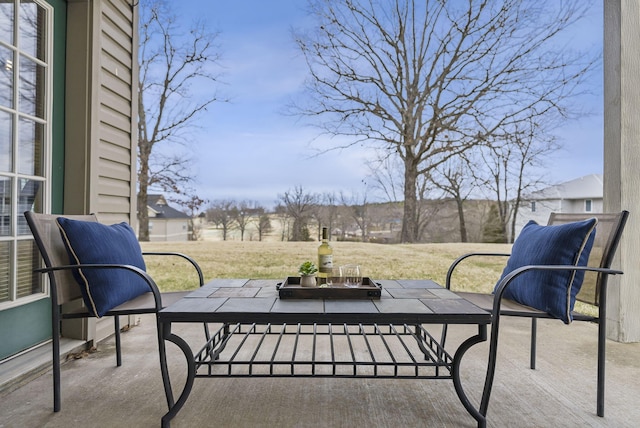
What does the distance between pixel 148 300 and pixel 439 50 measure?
362 cm

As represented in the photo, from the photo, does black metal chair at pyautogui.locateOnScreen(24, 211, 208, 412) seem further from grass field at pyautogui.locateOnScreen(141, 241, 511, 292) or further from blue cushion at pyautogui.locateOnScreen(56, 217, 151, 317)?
grass field at pyautogui.locateOnScreen(141, 241, 511, 292)

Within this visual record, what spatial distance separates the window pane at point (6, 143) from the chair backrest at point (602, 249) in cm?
294

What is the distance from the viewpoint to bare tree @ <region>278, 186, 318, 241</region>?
4258 millimetres

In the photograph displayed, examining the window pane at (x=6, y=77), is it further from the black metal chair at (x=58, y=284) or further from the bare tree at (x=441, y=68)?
the bare tree at (x=441, y=68)

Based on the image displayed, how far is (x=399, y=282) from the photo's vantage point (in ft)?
7.84

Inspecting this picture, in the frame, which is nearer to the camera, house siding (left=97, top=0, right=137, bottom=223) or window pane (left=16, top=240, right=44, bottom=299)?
window pane (left=16, top=240, right=44, bottom=299)

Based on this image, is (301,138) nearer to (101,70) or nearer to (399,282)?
(101,70)

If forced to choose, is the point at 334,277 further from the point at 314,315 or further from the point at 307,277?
the point at 314,315

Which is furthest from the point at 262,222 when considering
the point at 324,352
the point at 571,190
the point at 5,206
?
the point at 571,190

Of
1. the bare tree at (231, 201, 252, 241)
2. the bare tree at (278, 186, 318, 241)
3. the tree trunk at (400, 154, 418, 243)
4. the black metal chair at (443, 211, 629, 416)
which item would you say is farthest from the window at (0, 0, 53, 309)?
the tree trunk at (400, 154, 418, 243)

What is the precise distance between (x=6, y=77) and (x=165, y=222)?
233cm

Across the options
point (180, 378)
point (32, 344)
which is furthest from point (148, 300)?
point (32, 344)

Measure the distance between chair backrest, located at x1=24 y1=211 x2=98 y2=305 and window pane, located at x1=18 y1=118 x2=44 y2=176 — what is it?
0.55m

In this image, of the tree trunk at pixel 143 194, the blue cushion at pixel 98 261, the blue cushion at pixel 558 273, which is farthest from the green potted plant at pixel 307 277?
the tree trunk at pixel 143 194
